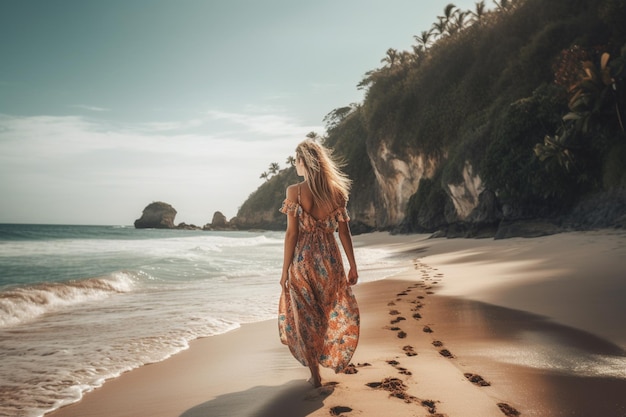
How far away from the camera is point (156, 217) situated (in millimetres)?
103062

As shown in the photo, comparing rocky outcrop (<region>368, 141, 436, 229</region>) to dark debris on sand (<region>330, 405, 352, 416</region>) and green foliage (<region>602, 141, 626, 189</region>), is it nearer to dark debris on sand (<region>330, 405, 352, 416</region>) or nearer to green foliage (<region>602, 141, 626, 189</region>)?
green foliage (<region>602, 141, 626, 189</region>)

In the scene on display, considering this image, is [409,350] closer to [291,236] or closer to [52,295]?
[291,236]

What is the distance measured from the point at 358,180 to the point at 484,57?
23782 mm

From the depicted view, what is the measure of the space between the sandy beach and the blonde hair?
1473 millimetres

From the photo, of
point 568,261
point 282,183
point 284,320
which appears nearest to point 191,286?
point 284,320

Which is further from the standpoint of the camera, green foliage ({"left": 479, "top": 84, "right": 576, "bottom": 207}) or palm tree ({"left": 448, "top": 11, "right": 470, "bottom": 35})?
Result: palm tree ({"left": 448, "top": 11, "right": 470, "bottom": 35})

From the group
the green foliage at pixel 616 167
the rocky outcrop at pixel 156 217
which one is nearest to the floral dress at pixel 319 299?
the green foliage at pixel 616 167

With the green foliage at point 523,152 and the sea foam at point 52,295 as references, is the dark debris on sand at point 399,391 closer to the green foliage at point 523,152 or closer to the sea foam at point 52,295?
the sea foam at point 52,295

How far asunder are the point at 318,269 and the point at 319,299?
0.25 meters

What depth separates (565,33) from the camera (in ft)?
80.6

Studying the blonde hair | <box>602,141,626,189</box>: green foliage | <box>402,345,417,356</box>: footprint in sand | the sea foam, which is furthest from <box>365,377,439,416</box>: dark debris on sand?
<box>602,141,626,189</box>: green foliage

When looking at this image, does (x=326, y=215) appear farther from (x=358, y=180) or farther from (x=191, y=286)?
(x=358, y=180)

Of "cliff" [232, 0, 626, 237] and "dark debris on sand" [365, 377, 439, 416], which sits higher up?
"cliff" [232, 0, 626, 237]

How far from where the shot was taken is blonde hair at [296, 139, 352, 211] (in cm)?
352
